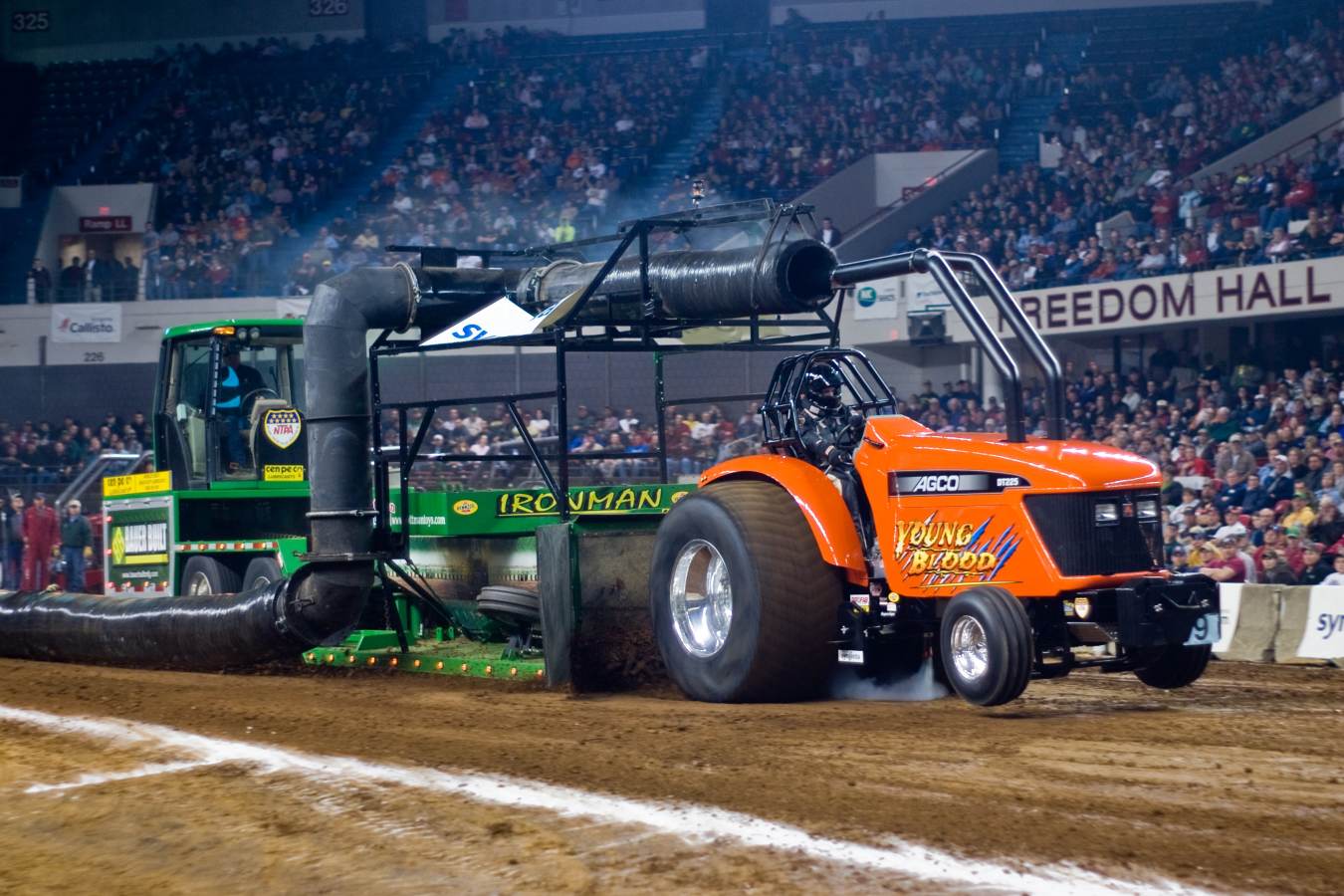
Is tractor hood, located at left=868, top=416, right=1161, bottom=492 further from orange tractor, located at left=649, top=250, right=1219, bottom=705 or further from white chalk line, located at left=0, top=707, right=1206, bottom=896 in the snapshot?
white chalk line, located at left=0, top=707, right=1206, bottom=896

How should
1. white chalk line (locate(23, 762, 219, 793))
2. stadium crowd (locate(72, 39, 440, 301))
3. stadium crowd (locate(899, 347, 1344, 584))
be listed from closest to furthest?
white chalk line (locate(23, 762, 219, 793)), stadium crowd (locate(899, 347, 1344, 584)), stadium crowd (locate(72, 39, 440, 301))

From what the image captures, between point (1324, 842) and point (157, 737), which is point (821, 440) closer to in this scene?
point (157, 737)

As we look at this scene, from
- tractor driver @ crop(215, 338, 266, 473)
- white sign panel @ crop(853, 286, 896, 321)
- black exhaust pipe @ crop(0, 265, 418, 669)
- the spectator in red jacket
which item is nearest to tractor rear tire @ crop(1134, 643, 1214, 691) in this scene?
black exhaust pipe @ crop(0, 265, 418, 669)

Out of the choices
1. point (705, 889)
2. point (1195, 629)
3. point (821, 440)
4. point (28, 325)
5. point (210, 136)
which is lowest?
point (705, 889)

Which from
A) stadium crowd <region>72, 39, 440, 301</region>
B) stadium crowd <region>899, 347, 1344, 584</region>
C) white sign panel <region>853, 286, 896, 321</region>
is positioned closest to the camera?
stadium crowd <region>899, 347, 1344, 584</region>

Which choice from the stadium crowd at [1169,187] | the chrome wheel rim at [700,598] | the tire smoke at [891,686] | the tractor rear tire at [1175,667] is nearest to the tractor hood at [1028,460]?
the tractor rear tire at [1175,667]

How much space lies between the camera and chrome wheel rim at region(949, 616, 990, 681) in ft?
24.4

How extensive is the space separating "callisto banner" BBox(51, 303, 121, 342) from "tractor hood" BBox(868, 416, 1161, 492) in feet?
75.7

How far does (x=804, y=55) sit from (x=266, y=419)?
23403 millimetres

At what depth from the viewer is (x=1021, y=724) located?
24.1 feet

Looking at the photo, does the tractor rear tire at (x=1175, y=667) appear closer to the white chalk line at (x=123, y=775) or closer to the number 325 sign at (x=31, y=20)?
the white chalk line at (x=123, y=775)

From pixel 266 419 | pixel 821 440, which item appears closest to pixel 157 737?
pixel 821 440

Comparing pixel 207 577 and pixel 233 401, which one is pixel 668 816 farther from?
pixel 233 401

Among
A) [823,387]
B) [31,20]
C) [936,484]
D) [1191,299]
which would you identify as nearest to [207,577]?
[823,387]
